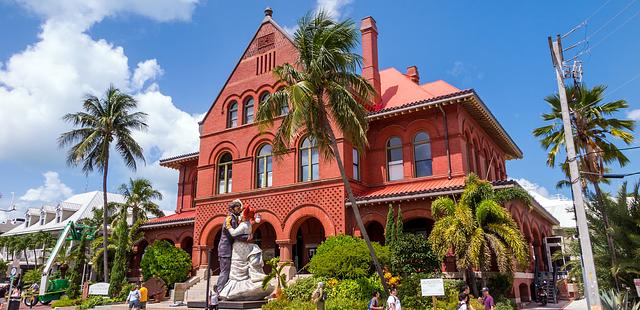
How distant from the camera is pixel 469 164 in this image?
23109 millimetres

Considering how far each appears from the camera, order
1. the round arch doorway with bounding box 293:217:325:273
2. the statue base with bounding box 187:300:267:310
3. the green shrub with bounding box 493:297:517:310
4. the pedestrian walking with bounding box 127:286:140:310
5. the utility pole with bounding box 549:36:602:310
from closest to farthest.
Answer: the utility pole with bounding box 549:36:602:310 → the statue base with bounding box 187:300:267:310 → the green shrub with bounding box 493:297:517:310 → the pedestrian walking with bounding box 127:286:140:310 → the round arch doorway with bounding box 293:217:325:273

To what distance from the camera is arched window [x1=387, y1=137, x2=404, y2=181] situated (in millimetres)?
23391

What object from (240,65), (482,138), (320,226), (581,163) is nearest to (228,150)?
(240,65)

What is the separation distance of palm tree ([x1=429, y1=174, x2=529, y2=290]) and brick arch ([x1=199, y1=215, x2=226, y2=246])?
13011 mm

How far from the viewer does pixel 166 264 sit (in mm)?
24141

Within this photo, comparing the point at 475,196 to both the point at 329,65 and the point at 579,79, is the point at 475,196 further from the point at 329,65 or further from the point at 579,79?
the point at 329,65

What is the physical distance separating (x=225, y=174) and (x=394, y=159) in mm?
9599

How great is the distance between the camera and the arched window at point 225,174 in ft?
86.7

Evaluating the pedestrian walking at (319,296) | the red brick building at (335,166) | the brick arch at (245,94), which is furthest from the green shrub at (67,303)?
the pedestrian walking at (319,296)

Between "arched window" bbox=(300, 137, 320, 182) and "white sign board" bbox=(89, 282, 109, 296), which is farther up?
"arched window" bbox=(300, 137, 320, 182)

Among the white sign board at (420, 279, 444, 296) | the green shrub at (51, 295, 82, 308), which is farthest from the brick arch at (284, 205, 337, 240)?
the green shrub at (51, 295, 82, 308)

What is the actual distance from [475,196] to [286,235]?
9552 millimetres

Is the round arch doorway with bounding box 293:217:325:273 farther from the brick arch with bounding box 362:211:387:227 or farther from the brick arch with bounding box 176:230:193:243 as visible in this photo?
the brick arch with bounding box 176:230:193:243

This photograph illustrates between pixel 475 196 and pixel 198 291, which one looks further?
pixel 198 291
